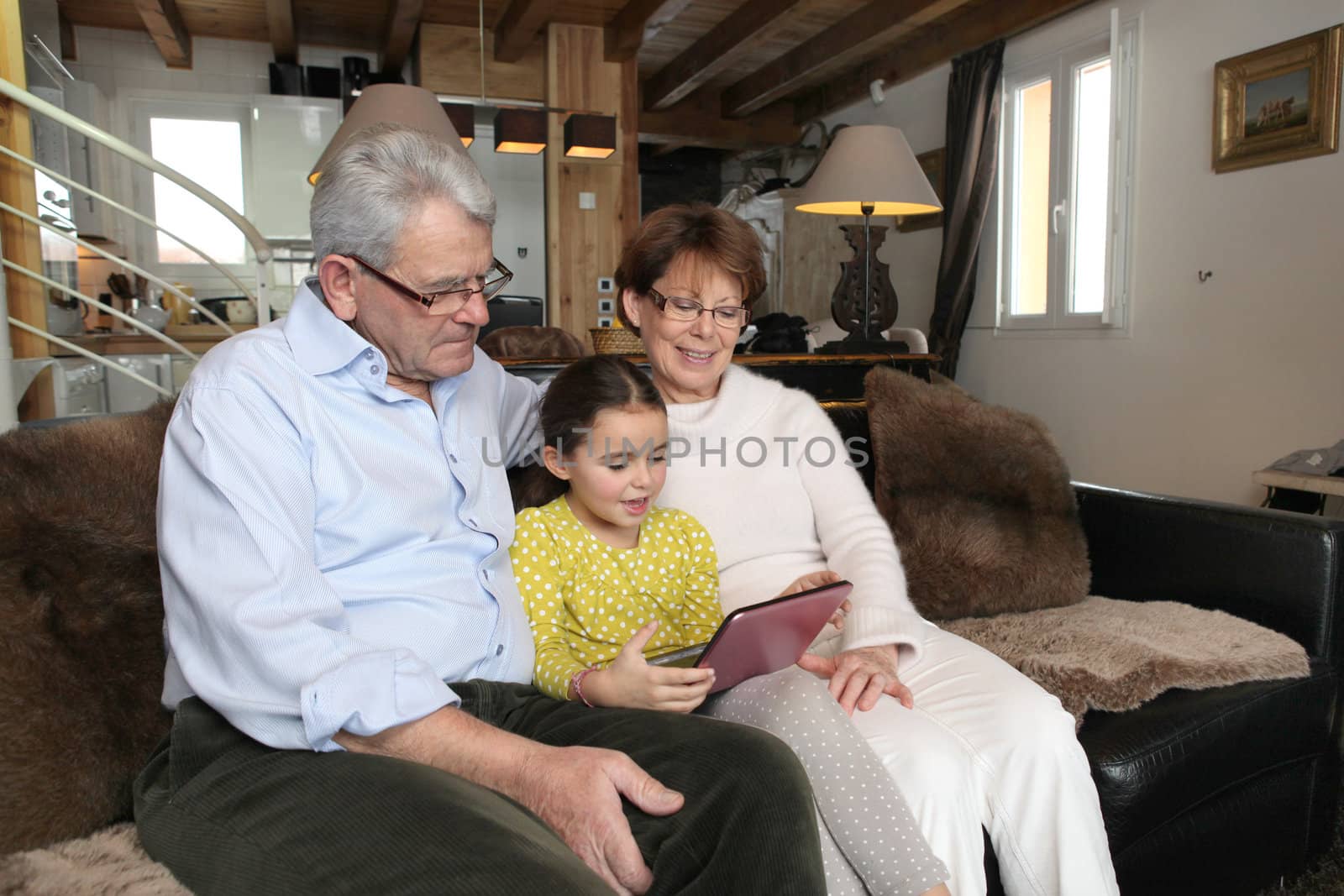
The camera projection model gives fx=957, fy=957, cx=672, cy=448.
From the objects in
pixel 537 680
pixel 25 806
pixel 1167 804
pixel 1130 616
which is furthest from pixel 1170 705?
pixel 25 806

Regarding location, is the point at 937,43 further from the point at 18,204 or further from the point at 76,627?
the point at 76,627

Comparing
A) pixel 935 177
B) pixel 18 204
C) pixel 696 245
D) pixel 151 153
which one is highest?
pixel 151 153

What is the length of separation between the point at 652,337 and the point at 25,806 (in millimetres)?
1122

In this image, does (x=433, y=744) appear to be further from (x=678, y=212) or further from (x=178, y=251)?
(x=178, y=251)

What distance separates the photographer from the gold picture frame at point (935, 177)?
6176 millimetres

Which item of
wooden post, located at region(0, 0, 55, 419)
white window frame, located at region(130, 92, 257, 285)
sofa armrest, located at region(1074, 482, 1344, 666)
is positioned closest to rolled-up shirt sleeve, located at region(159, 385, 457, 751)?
sofa armrest, located at region(1074, 482, 1344, 666)

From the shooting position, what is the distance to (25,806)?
1.13 m

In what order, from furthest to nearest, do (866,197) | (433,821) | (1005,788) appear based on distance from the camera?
(866,197) < (1005,788) < (433,821)

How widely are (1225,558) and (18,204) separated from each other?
3.58m

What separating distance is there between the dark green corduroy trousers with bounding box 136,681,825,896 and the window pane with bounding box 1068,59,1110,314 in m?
4.57

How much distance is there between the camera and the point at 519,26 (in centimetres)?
598

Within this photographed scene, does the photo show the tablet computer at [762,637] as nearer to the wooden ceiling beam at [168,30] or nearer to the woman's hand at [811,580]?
the woman's hand at [811,580]

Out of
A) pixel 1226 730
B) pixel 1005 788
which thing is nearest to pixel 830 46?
pixel 1226 730

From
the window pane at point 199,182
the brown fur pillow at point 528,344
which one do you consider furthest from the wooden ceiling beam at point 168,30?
the brown fur pillow at point 528,344
